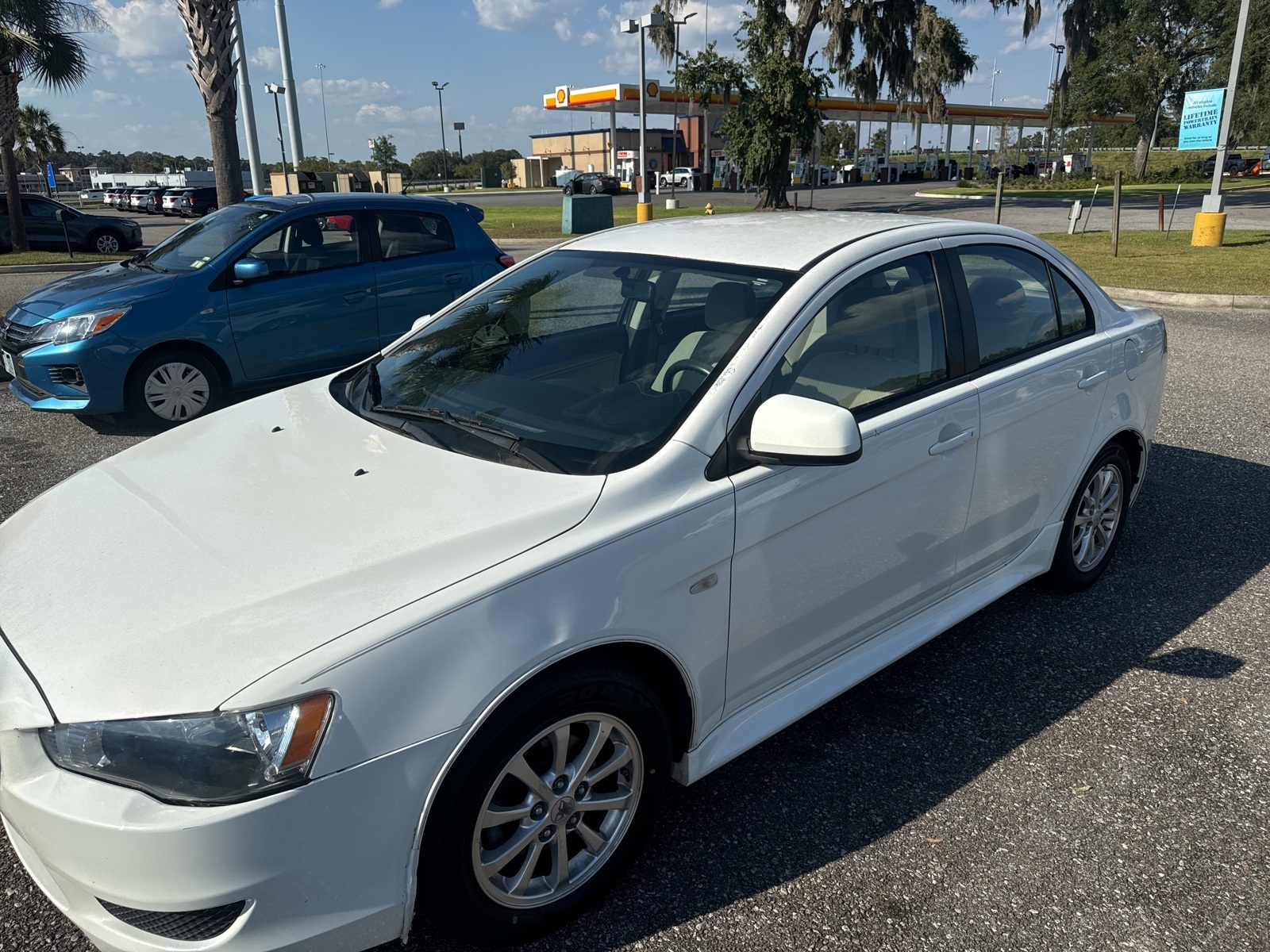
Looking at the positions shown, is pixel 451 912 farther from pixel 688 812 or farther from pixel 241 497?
pixel 241 497

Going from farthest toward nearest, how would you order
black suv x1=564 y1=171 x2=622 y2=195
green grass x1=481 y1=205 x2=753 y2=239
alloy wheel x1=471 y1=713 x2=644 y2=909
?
black suv x1=564 y1=171 x2=622 y2=195
green grass x1=481 y1=205 x2=753 y2=239
alloy wheel x1=471 y1=713 x2=644 y2=909

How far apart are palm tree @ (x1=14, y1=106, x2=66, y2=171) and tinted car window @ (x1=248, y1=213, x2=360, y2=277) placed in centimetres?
6013

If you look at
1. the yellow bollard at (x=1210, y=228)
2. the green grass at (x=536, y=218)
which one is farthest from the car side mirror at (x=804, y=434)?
the yellow bollard at (x=1210, y=228)

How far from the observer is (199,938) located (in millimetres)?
1888

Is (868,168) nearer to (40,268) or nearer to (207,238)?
(40,268)

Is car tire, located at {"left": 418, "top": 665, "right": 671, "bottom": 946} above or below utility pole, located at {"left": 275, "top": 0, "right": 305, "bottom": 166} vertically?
below

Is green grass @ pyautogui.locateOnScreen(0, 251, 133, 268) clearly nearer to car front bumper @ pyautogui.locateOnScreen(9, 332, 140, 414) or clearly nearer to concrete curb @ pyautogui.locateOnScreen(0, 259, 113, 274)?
concrete curb @ pyautogui.locateOnScreen(0, 259, 113, 274)

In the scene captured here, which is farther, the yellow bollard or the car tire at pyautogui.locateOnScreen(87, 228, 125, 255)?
the car tire at pyautogui.locateOnScreen(87, 228, 125, 255)

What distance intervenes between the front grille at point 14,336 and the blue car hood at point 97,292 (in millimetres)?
132

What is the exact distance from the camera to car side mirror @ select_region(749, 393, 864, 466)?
2375mm

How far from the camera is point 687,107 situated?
203 feet

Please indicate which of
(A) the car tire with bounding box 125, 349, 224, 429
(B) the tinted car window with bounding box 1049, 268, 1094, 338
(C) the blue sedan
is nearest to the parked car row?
(C) the blue sedan

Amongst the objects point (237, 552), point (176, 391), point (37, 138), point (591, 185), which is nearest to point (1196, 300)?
point (176, 391)

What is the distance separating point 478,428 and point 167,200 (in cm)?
4451
